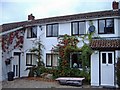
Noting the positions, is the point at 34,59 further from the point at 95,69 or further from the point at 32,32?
the point at 95,69

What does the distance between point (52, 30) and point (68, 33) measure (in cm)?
194

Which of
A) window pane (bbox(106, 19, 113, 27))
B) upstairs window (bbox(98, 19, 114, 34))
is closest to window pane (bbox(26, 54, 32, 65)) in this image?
upstairs window (bbox(98, 19, 114, 34))

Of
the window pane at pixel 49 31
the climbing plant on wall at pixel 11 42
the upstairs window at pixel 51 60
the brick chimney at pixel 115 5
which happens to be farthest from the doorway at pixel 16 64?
the brick chimney at pixel 115 5

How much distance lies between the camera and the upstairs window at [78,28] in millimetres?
21359

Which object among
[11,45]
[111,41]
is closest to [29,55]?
[11,45]

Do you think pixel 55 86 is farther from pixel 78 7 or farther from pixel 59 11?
pixel 59 11

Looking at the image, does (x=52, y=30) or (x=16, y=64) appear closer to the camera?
(x=52, y=30)

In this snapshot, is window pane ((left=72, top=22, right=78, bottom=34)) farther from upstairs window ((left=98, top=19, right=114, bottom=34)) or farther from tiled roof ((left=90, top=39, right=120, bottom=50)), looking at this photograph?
tiled roof ((left=90, top=39, right=120, bottom=50))

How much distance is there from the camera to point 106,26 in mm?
20078

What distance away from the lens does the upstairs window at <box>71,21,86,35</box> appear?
21359 mm

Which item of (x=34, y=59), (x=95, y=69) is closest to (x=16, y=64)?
(x=34, y=59)

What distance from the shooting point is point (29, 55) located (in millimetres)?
24516

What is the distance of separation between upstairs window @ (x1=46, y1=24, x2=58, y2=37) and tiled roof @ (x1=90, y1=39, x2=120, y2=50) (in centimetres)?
513

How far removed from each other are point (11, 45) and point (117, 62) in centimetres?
1115
